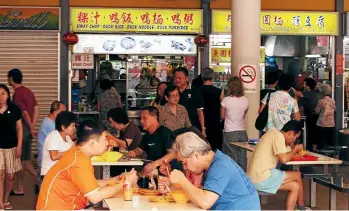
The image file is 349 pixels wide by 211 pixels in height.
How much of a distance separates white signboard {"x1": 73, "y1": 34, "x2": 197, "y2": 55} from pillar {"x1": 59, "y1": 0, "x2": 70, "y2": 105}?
24cm

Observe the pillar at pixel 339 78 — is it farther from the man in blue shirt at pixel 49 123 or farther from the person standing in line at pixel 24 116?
the man in blue shirt at pixel 49 123

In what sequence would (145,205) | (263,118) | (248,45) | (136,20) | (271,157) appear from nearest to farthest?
1. (145,205)
2. (271,157)
3. (263,118)
4. (248,45)
5. (136,20)

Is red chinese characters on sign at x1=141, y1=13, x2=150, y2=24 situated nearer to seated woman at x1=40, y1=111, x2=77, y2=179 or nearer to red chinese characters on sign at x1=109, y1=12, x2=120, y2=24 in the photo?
red chinese characters on sign at x1=109, y1=12, x2=120, y2=24

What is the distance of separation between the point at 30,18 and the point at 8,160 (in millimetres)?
5213

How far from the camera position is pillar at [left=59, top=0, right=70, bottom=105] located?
47.1 feet

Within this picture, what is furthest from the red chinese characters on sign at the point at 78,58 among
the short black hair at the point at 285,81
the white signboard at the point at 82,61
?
the short black hair at the point at 285,81

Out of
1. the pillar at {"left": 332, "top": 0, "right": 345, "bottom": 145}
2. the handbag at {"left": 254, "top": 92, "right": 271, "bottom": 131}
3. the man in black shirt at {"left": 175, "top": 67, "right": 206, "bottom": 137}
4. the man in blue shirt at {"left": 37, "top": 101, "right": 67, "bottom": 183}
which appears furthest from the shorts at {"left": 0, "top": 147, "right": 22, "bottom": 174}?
the pillar at {"left": 332, "top": 0, "right": 345, "bottom": 145}

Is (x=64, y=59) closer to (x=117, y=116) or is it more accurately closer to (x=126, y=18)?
(x=126, y=18)

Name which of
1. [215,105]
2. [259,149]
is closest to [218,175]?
[259,149]

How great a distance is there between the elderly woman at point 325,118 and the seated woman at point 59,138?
7465 millimetres

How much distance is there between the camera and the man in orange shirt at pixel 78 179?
5.57 m

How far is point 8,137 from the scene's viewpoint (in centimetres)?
959

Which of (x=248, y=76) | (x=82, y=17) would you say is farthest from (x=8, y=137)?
(x=82, y=17)

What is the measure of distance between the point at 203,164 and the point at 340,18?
34.5 ft
